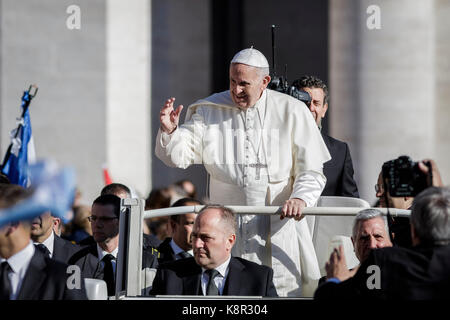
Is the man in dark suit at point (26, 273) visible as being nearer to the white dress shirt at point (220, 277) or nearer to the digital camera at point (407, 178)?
the white dress shirt at point (220, 277)

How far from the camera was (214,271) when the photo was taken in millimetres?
5395

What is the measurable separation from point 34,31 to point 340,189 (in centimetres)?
644

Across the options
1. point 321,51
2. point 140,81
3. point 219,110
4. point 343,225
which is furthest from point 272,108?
point 321,51

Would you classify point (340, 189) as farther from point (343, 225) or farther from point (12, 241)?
point (12, 241)

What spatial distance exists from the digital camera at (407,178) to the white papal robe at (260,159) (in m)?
1.38

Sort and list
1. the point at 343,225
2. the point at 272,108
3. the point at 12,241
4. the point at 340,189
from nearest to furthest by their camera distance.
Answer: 1. the point at 12,241
2. the point at 343,225
3. the point at 272,108
4. the point at 340,189

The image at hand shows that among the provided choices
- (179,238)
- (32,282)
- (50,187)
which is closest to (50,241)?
(179,238)

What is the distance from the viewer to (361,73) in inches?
486

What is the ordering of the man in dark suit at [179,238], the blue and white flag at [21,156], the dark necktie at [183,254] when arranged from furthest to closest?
the blue and white flag at [21,156] → the man in dark suit at [179,238] → the dark necktie at [183,254]

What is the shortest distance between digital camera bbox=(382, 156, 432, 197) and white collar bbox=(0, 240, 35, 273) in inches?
61.3

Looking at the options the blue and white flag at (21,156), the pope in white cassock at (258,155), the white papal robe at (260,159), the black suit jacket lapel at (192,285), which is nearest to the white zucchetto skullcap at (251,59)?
the pope in white cassock at (258,155)

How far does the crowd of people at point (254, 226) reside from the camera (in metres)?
4.21

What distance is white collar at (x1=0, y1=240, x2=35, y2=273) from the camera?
13.7ft

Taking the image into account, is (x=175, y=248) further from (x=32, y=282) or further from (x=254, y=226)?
(x=32, y=282)
